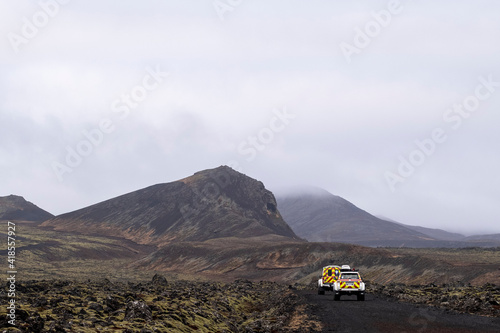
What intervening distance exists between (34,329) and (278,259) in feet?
377

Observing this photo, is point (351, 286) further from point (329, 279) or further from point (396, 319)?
point (396, 319)

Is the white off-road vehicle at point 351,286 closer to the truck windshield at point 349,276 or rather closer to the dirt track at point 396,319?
the truck windshield at point 349,276

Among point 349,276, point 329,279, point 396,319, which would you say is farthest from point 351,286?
point 396,319

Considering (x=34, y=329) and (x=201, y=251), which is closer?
(x=34, y=329)

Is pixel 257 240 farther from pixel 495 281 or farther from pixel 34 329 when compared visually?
pixel 34 329

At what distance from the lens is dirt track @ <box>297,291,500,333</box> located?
883 inches

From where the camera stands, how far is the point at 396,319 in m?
26.0

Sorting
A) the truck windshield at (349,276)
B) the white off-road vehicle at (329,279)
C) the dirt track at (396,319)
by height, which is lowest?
the dirt track at (396,319)

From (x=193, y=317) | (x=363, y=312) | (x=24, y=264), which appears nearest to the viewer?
(x=193, y=317)

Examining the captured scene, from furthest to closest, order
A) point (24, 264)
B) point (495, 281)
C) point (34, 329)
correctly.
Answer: point (24, 264) → point (495, 281) → point (34, 329)

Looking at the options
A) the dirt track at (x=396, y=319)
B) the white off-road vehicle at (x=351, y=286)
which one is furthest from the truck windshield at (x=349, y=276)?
the dirt track at (x=396, y=319)

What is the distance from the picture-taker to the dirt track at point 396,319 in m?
22.4

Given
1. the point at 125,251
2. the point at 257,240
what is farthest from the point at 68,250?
the point at 257,240

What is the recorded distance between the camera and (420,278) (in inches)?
2936
